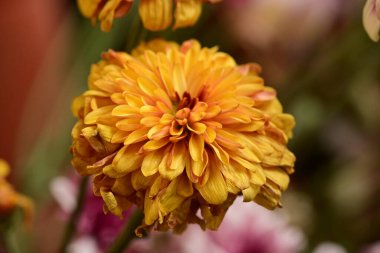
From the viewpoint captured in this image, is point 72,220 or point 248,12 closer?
point 72,220

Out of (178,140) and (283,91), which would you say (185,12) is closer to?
(178,140)

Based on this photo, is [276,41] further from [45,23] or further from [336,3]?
[45,23]

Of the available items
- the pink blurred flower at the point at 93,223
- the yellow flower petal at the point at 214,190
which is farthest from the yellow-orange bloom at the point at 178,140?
the pink blurred flower at the point at 93,223

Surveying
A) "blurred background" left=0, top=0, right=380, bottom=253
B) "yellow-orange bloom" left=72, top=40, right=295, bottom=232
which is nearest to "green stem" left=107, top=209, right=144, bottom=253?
"yellow-orange bloom" left=72, top=40, right=295, bottom=232

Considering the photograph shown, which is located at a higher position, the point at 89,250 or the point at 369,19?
the point at 369,19

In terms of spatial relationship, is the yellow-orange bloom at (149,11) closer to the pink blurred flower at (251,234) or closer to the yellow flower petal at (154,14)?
the yellow flower petal at (154,14)

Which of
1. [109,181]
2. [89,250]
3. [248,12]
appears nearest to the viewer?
[109,181]

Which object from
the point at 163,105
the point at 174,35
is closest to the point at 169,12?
the point at 163,105
